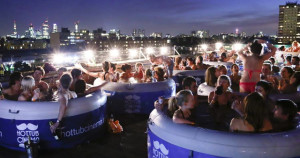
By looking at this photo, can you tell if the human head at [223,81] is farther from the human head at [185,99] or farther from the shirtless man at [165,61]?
the shirtless man at [165,61]

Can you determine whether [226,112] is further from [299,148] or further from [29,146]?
[29,146]

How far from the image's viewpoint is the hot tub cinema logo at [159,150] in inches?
143

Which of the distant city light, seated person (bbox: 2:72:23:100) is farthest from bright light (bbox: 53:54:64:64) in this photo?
seated person (bbox: 2:72:23:100)

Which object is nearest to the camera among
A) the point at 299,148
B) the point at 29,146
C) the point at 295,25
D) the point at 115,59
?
the point at 299,148

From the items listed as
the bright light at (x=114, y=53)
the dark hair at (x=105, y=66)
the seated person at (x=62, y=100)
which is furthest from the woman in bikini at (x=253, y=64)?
the bright light at (x=114, y=53)

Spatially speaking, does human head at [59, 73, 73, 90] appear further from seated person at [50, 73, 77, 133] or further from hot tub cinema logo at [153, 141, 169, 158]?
hot tub cinema logo at [153, 141, 169, 158]

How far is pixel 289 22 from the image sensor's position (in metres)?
157

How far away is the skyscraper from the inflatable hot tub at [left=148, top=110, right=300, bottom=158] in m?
172

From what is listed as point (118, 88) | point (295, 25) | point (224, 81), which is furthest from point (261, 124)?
point (295, 25)

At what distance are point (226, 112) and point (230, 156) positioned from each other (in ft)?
6.14

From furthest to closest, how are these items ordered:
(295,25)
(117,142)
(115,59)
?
(295,25), (115,59), (117,142)

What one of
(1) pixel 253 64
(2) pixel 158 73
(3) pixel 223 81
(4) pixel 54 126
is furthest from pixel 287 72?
(4) pixel 54 126

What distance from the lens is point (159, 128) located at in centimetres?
370

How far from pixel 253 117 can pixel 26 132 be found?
368 centimetres
